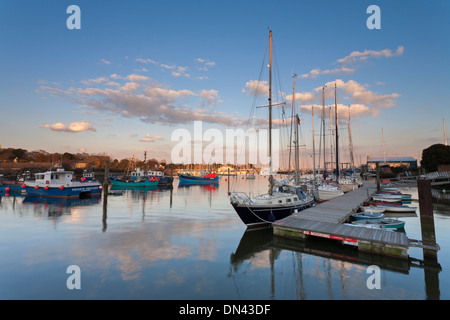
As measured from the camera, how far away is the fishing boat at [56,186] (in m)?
35.7

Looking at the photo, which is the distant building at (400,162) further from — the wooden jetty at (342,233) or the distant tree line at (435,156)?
the wooden jetty at (342,233)

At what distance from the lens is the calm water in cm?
863

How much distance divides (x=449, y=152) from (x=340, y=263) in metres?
85.4

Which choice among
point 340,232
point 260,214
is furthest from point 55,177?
point 340,232

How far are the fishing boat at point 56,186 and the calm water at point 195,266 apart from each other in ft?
60.6

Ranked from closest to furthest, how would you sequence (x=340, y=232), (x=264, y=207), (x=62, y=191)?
(x=340, y=232) → (x=264, y=207) → (x=62, y=191)

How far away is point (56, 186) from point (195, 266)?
117ft

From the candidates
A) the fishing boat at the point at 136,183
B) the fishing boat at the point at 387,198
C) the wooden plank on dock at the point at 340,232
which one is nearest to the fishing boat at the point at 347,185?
the fishing boat at the point at 387,198

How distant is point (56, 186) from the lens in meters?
35.8

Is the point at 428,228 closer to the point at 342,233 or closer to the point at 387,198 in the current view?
the point at 342,233

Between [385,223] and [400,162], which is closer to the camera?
[385,223]
